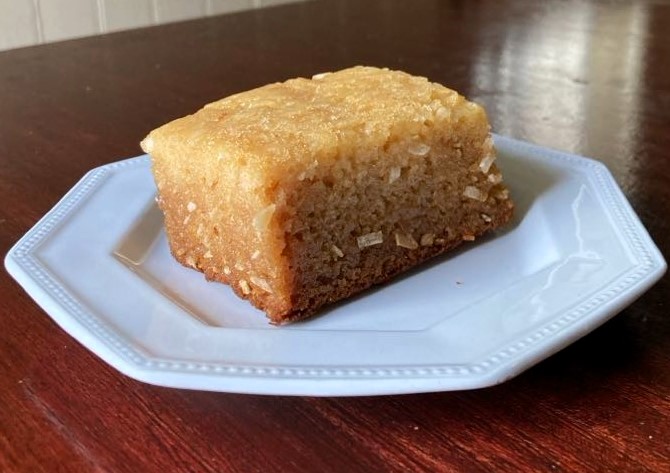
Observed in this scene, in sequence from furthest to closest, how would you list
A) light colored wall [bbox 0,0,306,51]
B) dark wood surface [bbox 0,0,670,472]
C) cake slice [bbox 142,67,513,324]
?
light colored wall [bbox 0,0,306,51], cake slice [bbox 142,67,513,324], dark wood surface [bbox 0,0,670,472]

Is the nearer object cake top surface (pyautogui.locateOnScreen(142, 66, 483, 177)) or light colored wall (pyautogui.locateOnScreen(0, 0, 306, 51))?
cake top surface (pyautogui.locateOnScreen(142, 66, 483, 177))

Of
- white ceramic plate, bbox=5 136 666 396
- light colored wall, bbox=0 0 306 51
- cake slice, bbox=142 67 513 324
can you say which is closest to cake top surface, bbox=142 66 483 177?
cake slice, bbox=142 67 513 324

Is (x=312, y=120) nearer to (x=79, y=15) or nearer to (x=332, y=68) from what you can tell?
(x=332, y=68)

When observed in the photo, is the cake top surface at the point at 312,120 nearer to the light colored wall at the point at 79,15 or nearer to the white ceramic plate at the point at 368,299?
the white ceramic plate at the point at 368,299

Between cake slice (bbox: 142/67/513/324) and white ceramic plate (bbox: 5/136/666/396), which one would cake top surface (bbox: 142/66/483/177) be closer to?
cake slice (bbox: 142/67/513/324)

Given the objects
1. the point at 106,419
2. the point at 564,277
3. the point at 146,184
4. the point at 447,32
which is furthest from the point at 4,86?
the point at 564,277

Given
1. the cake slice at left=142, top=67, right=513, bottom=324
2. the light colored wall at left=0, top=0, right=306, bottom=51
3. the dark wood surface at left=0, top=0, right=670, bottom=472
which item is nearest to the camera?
the dark wood surface at left=0, top=0, right=670, bottom=472

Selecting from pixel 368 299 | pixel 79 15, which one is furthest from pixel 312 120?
pixel 79 15
